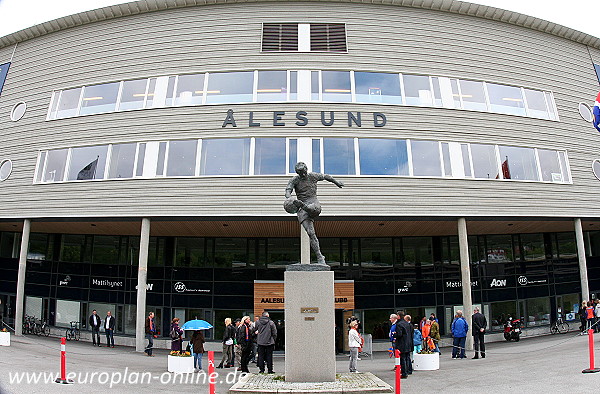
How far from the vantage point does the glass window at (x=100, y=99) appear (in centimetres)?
2180

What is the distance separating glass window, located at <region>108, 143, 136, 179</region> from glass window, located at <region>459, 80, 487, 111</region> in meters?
15.2

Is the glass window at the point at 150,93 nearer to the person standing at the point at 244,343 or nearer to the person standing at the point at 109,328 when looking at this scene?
the person standing at the point at 109,328

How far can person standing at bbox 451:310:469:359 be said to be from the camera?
1673 cm

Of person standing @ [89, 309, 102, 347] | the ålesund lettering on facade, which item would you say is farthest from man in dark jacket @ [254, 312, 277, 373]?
person standing @ [89, 309, 102, 347]

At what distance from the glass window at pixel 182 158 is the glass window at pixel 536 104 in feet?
52.4

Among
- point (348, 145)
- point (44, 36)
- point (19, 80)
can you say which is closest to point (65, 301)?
point (19, 80)

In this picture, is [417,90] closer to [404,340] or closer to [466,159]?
[466,159]

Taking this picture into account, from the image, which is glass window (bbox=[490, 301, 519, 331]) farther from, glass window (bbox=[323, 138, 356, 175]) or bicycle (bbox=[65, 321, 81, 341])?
bicycle (bbox=[65, 321, 81, 341])

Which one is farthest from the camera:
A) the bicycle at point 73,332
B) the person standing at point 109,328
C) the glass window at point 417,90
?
the bicycle at point 73,332

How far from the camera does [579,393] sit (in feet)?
31.7

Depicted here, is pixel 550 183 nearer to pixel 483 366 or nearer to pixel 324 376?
pixel 483 366

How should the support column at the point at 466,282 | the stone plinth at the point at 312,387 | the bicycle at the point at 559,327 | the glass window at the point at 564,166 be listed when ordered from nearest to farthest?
the stone plinth at the point at 312,387, the support column at the point at 466,282, the glass window at the point at 564,166, the bicycle at the point at 559,327

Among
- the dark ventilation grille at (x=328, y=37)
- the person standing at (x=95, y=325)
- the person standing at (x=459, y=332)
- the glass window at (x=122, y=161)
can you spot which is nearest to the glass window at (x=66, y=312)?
the person standing at (x=95, y=325)

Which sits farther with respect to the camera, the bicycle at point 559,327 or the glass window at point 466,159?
the bicycle at point 559,327
